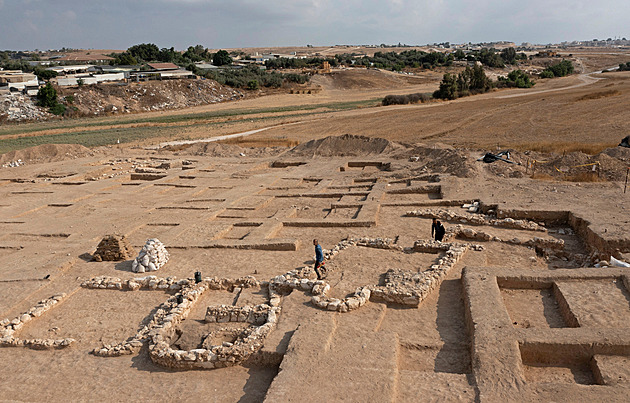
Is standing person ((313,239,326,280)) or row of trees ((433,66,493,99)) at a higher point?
row of trees ((433,66,493,99))

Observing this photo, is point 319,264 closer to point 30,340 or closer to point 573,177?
point 30,340

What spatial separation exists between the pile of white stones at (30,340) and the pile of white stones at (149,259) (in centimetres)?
173

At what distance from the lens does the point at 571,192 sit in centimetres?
1484

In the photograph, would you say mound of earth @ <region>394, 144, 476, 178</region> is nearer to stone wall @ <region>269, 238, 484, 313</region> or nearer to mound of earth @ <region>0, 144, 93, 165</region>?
stone wall @ <region>269, 238, 484, 313</region>

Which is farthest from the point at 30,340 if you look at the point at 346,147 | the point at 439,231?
the point at 346,147

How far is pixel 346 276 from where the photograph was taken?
9492 mm

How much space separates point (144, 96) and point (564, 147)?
4738 centimetres

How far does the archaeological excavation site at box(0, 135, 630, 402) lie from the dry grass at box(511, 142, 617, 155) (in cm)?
649

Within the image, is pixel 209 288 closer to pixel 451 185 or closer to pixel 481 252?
pixel 481 252

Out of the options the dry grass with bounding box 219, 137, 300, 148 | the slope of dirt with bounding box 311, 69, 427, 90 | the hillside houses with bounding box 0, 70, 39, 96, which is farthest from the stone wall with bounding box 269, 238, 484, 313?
the slope of dirt with bounding box 311, 69, 427, 90

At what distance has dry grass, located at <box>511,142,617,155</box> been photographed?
72.5 feet

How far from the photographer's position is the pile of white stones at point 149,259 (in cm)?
1064

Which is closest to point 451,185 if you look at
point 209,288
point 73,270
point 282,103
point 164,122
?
point 209,288

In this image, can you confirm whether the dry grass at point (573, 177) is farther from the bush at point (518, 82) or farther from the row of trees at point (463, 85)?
the bush at point (518, 82)
